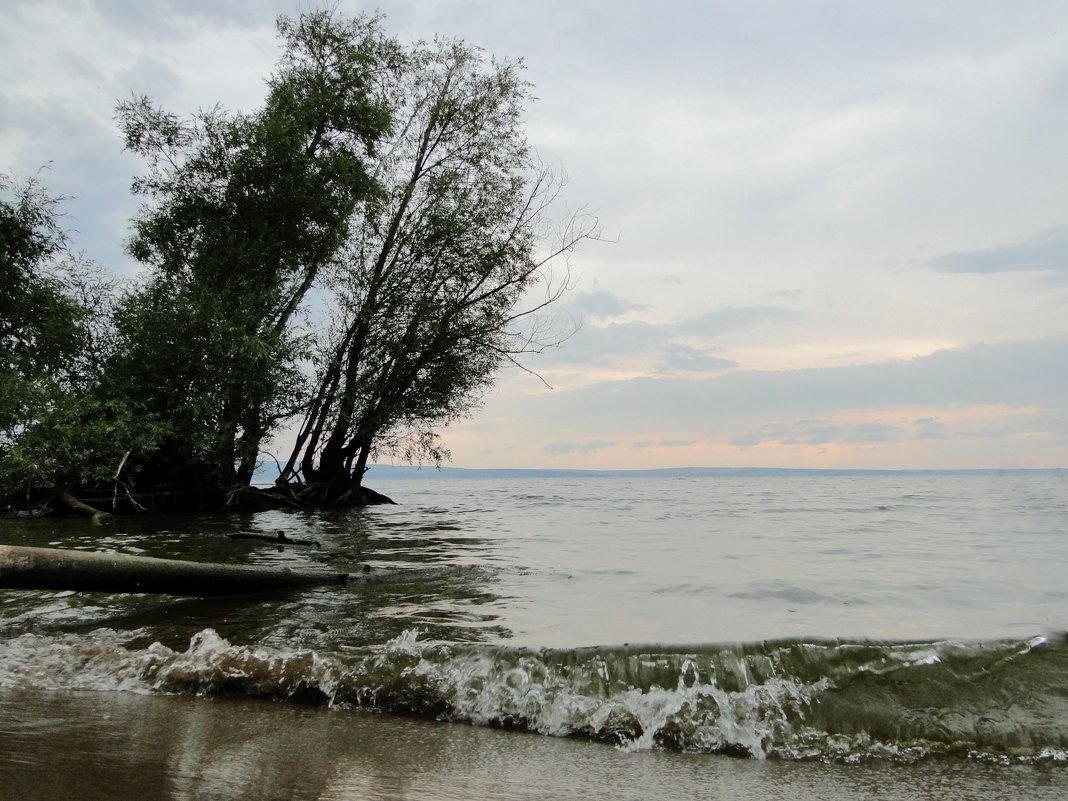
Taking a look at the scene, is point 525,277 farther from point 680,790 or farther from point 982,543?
point 680,790

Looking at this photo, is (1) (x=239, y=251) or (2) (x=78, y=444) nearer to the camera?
(2) (x=78, y=444)

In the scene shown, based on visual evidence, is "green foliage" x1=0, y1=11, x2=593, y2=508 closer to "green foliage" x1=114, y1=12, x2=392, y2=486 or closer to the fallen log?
"green foliage" x1=114, y1=12, x2=392, y2=486

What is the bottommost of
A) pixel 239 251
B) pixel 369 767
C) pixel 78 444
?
pixel 369 767

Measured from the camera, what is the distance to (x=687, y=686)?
4020mm

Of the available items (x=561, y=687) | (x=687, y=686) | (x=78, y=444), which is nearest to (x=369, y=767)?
(x=561, y=687)

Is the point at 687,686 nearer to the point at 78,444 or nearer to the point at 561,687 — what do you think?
the point at 561,687

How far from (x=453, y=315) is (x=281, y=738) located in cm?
1843

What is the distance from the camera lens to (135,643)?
197 inches

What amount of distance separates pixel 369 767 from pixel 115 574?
10.6 feet

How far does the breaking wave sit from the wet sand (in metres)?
0.20

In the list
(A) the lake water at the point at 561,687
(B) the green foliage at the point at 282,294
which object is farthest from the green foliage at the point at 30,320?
(A) the lake water at the point at 561,687

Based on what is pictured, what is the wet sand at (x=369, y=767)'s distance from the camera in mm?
→ 2746

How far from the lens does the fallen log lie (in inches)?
192

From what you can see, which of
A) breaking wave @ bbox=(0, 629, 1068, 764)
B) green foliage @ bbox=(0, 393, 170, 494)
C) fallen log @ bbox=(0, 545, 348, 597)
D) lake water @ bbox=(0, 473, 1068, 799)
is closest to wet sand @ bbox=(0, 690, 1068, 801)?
lake water @ bbox=(0, 473, 1068, 799)
